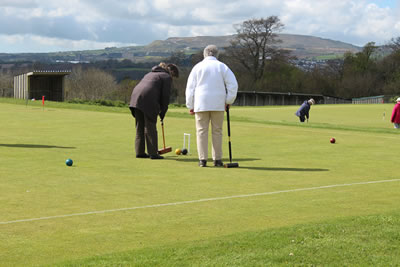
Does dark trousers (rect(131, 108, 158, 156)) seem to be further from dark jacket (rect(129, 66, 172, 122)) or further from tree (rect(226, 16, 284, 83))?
tree (rect(226, 16, 284, 83))

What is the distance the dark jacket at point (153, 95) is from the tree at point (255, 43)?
84.8 meters

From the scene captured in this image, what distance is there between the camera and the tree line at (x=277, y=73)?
98.0m

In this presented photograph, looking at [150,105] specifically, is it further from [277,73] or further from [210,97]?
[277,73]

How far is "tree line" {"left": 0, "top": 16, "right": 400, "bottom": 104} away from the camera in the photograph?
322 feet

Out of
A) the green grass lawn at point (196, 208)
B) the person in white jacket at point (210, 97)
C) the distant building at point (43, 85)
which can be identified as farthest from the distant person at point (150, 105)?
the distant building at point (43, 85)

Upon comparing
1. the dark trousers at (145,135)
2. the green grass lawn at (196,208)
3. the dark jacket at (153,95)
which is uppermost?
the dark jacket at (153,95)

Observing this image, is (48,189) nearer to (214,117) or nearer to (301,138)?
(214,117)

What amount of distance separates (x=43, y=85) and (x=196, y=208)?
169 ft

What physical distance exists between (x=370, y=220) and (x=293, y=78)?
329ft

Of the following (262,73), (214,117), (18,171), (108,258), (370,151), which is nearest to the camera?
(108,258)

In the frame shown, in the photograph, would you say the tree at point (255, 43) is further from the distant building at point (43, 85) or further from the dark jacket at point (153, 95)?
the dark jacket at point (153, 95)

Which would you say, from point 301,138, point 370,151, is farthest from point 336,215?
point 301,138

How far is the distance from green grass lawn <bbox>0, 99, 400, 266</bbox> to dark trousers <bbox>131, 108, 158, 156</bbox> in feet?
1.05

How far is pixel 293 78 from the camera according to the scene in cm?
10544
